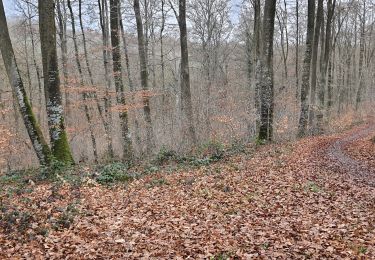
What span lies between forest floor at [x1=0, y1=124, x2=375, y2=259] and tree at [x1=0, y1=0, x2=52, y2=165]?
1316 mm

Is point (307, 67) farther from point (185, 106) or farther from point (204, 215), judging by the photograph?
point (204, 215)

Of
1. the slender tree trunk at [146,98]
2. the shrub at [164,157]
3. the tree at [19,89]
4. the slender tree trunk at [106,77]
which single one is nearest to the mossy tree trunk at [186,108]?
the slender tree trunk at [146,98]

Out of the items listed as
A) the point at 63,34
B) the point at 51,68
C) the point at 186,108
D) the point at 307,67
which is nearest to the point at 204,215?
the point at 51,68

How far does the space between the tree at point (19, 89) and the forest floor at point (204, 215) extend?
1.32 m

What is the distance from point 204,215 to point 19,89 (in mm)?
8159

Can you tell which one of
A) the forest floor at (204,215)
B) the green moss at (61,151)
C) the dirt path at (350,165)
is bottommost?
the dirt path at (350,165)

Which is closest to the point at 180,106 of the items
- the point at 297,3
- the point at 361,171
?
the point at 361,171

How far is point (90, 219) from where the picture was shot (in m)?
7.61

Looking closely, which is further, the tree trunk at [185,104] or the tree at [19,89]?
the tree trunk at [185,104]

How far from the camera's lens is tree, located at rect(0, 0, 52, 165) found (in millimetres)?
11914

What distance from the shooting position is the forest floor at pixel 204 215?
6080 mm

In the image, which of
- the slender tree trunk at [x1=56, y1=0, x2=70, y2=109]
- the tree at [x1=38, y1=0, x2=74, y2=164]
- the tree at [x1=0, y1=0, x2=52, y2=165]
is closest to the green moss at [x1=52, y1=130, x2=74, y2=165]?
the tree at [x1=38, y1=0, x2=74, y2=164]

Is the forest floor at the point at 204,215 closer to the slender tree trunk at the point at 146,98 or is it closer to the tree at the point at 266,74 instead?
the tree at the point at 266,74

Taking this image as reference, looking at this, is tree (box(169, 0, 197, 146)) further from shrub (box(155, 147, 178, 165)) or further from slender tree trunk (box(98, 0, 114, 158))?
slender tree trunk (box(98, 0, 114, 158))
